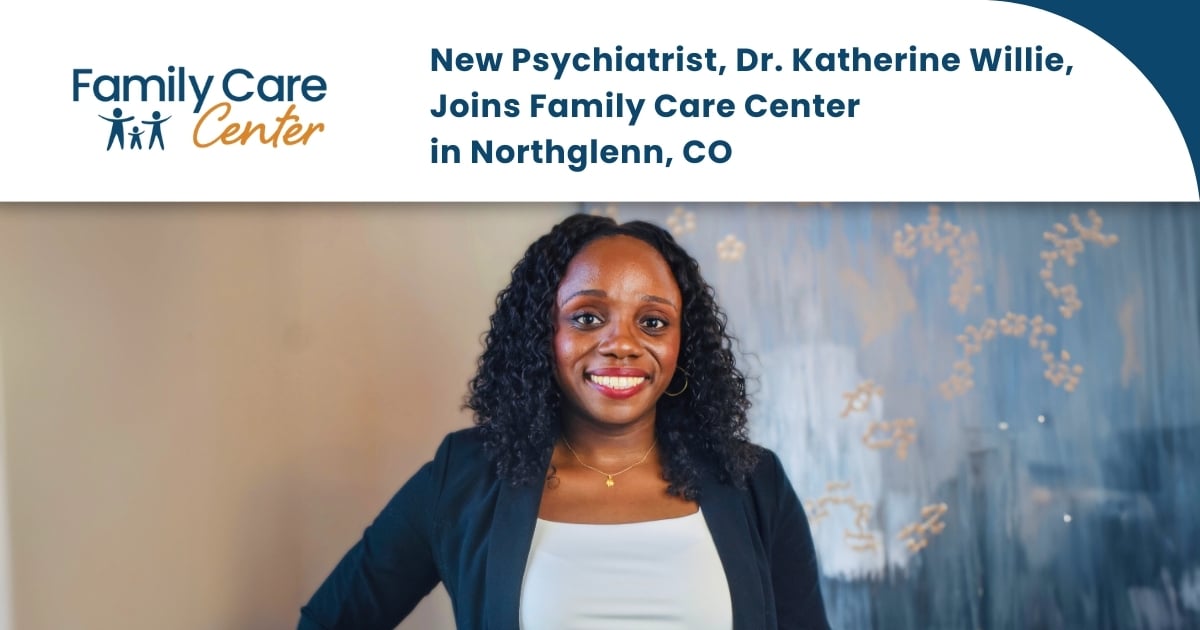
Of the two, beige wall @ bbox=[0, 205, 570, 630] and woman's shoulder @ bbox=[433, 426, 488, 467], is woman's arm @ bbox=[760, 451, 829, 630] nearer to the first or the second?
woman's shoulder @ bbox=[433, 426, 488, 467]

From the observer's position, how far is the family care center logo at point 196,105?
2375 mm

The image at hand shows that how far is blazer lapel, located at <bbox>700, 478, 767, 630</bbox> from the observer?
1.83m

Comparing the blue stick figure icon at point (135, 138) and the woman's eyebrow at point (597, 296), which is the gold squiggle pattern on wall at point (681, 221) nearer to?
the woman's eyebrow at point (597, 296)

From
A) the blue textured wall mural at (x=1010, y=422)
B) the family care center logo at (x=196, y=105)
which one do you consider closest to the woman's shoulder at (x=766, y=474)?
the blue textured wall mural at (x=1010, y=422)

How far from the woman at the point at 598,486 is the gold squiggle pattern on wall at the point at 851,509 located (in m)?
0.85

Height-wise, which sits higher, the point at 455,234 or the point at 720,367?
the point at 455,234

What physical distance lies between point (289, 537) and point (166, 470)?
470 mm

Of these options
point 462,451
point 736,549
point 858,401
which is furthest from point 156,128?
point 858,401

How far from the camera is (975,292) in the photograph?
111 inches

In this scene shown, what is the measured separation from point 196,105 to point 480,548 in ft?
3.76

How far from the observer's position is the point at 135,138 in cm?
238

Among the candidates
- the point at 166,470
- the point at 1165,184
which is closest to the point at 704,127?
the point at 1165,184

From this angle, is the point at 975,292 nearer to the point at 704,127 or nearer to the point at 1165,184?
the point at 1165,184

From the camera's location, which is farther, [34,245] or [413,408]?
[413,408]
